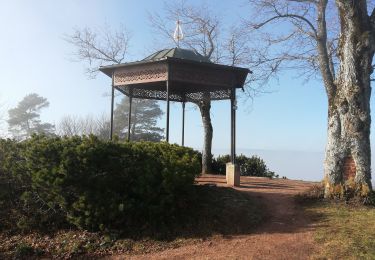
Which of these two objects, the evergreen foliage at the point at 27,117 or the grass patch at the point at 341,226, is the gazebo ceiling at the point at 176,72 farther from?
the evergreen foliage at the point at 27,117

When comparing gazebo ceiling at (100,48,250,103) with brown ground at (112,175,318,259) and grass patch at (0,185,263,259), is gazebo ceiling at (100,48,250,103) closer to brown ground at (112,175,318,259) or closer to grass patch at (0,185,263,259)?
grass patch at (0,185,263,259)

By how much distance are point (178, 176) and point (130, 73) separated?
5405 millimetres

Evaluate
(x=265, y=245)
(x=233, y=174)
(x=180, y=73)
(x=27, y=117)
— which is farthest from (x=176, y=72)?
(x=27, y=117)

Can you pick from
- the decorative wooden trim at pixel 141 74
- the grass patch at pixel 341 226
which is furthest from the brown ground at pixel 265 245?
the decorative wooden trim at pixel 141 74

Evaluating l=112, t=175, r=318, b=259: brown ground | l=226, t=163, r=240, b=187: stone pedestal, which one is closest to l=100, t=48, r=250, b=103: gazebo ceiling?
l=226, t=163, r=240, b=187: stone pedestal

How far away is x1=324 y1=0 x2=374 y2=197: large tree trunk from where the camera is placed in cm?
829

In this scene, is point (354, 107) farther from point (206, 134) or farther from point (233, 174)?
point (206, 134)

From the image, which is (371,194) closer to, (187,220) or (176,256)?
(187,220)

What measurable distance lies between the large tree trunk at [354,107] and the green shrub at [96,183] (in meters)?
3.75

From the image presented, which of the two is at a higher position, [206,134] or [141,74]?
[141,74]

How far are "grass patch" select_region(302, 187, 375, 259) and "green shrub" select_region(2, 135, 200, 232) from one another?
103 inches

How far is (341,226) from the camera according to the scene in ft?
21.4

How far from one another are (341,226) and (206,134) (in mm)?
9741

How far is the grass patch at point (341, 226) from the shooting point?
17.8ft
